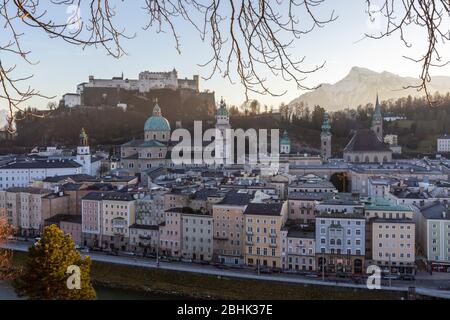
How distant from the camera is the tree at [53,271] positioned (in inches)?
221

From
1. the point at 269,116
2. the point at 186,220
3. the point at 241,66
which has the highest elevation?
the point at 269,116

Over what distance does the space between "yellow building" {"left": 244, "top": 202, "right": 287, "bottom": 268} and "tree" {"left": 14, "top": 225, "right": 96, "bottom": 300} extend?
20.6 feet

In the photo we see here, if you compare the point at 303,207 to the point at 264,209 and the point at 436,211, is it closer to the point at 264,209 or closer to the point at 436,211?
the point at 264,209

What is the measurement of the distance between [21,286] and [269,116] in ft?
98.9

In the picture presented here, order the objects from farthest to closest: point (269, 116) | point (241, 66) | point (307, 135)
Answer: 1. point (269, 116)
2. point (307, 135)
3. point (241, 66)

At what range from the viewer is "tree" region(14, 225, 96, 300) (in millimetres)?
5621

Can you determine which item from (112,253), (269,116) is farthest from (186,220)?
(269,116)

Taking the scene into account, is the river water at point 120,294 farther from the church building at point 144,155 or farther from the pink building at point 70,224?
the church building at point 144,155

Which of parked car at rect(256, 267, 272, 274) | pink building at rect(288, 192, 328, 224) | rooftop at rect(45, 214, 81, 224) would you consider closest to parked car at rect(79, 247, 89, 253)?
rooftop at rect(45, 214, 81, 224)

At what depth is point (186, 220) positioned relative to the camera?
12.9 meters

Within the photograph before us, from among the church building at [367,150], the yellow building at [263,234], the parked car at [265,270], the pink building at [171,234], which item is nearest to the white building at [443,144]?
the church building at [367,150]

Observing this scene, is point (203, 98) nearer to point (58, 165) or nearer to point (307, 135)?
point (307, 135)

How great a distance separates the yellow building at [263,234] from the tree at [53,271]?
6266 mm

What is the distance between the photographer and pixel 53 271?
5742 mm
